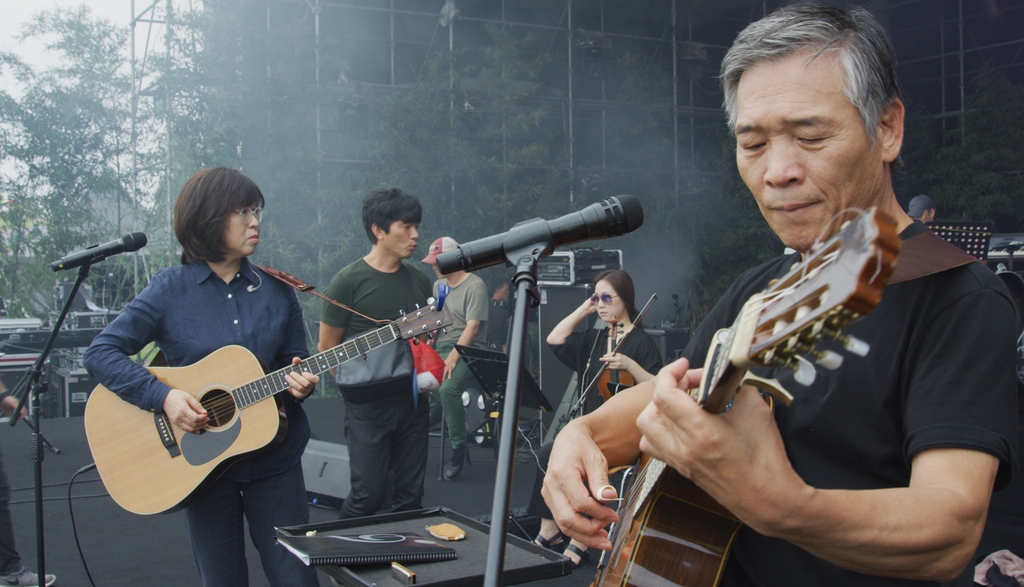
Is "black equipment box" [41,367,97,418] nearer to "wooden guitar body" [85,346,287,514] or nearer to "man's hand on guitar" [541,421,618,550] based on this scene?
"wooden guitar body" [85,346,287,514]

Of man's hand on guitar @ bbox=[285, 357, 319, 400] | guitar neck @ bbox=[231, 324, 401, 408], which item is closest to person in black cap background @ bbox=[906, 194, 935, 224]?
guitar neck @ bbox=[231, 324, 401, 408]

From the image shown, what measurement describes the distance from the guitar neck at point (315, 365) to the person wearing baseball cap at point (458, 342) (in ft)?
8.95

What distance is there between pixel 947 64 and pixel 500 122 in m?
11.3

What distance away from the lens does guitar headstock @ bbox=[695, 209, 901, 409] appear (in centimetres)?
76

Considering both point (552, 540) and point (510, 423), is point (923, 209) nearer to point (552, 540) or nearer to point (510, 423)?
point (552, 540)

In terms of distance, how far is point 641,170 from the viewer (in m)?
15.1

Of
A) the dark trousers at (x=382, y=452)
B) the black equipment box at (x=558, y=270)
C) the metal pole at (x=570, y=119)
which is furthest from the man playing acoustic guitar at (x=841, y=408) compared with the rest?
the metal pole at (x=570, y=119)

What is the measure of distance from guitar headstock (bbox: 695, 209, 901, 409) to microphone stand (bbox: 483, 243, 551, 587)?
1.20ft

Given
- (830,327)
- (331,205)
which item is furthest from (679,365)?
(331,205)

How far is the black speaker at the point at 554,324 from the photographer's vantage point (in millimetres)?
8164

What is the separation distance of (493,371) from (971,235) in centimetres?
389

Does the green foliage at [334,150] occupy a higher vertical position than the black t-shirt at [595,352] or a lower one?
higher

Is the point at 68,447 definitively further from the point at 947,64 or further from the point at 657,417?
the point at 947,64

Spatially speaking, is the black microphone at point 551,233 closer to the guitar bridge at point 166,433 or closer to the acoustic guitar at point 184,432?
the acoustic guitar at point 184,432
